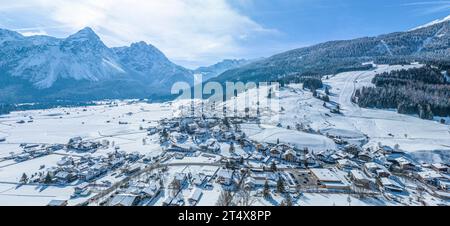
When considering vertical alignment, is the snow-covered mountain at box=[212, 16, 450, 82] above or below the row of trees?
above

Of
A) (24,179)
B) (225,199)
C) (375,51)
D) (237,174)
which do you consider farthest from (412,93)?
(375,51)

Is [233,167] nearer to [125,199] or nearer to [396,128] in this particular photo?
[125,199]

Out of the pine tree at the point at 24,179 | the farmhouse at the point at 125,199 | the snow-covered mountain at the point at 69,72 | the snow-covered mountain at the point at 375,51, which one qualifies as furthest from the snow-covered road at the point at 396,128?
the snow-covered mountain at the point at 69,72

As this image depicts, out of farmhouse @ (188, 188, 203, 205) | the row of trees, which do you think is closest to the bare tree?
farmhouse @ (188, 188, 203, 205)

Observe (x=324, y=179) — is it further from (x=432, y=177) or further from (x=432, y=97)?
(x=432, y=97)

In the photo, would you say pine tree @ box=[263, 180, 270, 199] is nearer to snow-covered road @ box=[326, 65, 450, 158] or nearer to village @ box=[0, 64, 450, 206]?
village @ box=[0, 64, 450, 206]
